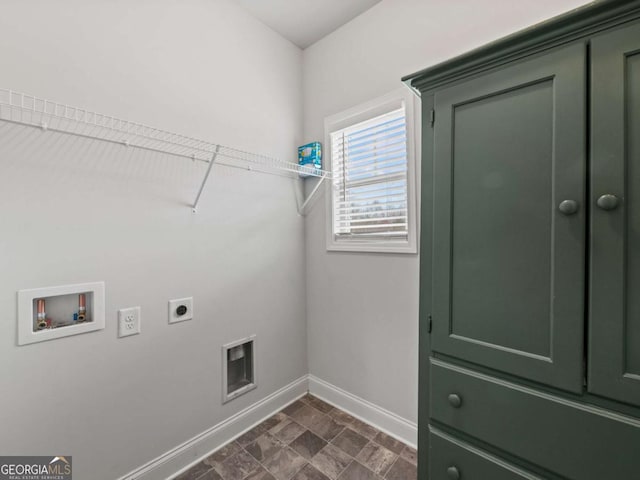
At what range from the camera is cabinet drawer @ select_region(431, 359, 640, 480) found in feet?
2.40

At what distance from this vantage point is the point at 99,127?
1.24 metres

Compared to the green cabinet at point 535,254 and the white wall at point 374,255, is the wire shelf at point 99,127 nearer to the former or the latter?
the white wall at point 374,255

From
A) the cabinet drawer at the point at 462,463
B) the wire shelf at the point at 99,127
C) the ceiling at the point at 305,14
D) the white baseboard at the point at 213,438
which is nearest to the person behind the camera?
the cabinet drawer at the point at 462,463

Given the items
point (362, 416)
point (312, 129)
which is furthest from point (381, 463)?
point (312, 129)

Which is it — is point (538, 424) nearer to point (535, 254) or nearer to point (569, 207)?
point (535, 254)

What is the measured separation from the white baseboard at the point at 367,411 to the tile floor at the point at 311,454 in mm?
41

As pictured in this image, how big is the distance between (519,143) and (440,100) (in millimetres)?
314

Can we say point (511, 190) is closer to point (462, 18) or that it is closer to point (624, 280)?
point (624, 280)

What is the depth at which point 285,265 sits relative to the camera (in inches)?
82.0

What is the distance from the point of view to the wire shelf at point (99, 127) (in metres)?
1.06

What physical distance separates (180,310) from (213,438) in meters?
0.80

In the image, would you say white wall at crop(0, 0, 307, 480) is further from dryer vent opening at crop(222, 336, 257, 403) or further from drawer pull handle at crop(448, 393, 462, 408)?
drawer pull handle at crop(448, 393, 462, 408)

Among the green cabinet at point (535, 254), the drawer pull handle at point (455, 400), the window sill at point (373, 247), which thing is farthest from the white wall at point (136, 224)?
the drawer pull handle at point (455, 400)
